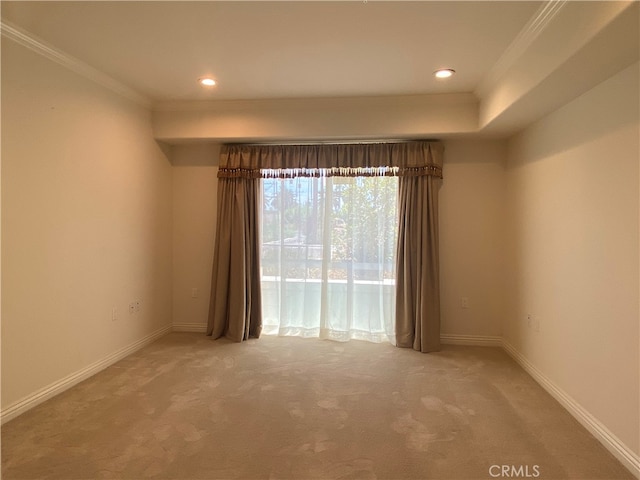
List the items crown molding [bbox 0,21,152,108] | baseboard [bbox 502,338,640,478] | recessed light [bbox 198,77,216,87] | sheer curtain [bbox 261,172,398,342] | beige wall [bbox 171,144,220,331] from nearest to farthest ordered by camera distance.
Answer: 1. baseboard [bbox 502,338,640,478]
2. crown molding [bbox 0,21,152,108]
3. recessed light [bbox 198,77,216,87]
4. sheer curtain [bbox 261,172,398,342]
5. beige wall [bbox 171,144,220,331]

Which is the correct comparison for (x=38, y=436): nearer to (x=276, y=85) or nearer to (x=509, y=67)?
(x=276, y=85)

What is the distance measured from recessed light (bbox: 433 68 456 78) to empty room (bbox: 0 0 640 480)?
51 mm

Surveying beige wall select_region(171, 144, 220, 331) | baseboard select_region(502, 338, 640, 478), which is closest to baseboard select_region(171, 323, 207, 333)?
beige wall select_region(171, 144, 220, 331)

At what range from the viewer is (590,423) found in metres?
2.10

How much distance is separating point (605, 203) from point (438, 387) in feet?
5.36

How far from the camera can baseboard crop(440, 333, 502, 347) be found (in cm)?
361

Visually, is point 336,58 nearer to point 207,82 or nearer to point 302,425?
point 207,82

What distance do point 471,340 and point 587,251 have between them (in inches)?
68.5

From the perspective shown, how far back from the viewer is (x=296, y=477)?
1.73 meters

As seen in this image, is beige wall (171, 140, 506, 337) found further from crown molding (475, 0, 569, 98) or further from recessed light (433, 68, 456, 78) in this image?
recessed light (433, 68, 456, 78)

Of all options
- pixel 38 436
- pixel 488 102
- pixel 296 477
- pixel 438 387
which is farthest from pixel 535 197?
pixel 38 436

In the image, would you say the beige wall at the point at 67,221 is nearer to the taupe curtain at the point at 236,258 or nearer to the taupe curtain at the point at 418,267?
the taupe curtain at the point at 236,258

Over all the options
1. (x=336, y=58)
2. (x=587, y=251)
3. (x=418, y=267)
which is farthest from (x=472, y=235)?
(x=336, y=58)

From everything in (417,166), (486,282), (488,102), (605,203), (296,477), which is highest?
(488,102)
